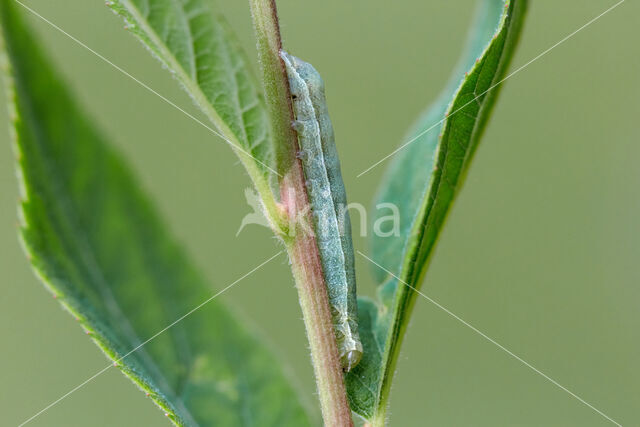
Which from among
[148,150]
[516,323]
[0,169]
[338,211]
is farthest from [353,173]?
[338,211]

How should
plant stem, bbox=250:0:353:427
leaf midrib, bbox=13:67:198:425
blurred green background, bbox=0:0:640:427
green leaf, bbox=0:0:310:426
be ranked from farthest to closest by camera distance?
blurred green background, bbox=0:0:640:427 < leaf midrib, bbox=13:67:198:425 < green leaf, bbox=0:0:310:426 < plant stem, bbox=250:0:353:427

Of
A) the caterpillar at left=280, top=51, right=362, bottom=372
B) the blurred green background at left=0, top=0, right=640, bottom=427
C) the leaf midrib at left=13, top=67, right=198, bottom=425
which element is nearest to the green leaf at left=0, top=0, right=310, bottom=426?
the leaf midrib at left=13, top=67, right=198, bottom=425

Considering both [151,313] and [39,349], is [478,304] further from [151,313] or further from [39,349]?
[151,313]

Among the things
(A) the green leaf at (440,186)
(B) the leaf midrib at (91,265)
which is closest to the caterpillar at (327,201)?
(A) the green leaf at (440,186)

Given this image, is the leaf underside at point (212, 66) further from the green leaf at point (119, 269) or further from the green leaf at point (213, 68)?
the green leaf at point (119, 269)

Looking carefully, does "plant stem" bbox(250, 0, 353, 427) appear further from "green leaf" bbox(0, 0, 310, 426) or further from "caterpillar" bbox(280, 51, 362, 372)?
"green leaf" bbox(0, 0, 310, 426)

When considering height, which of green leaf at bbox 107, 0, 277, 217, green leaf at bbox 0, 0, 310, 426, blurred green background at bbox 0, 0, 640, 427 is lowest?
blurred green background at bbox 0, 0, 640, 427
